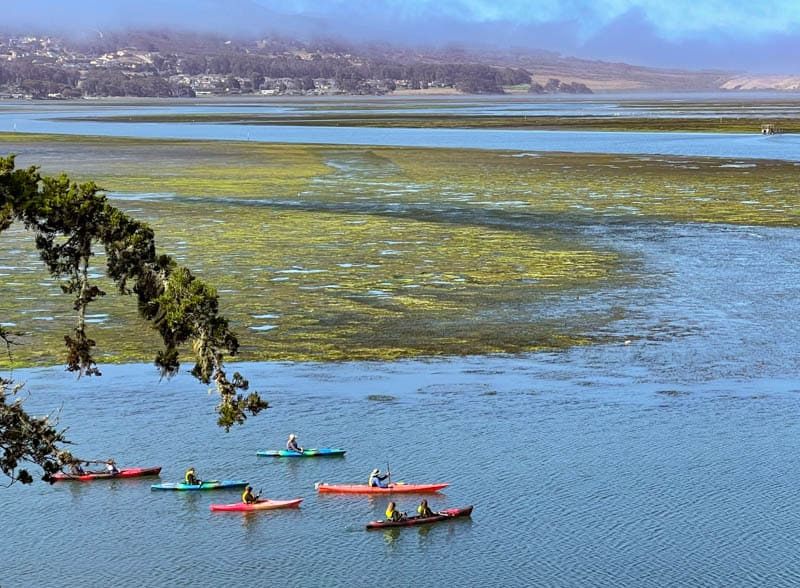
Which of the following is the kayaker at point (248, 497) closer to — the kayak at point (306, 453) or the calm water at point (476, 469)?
the calm water at point (476, 469)

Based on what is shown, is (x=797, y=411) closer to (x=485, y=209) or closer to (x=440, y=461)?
(x=440, y=461)

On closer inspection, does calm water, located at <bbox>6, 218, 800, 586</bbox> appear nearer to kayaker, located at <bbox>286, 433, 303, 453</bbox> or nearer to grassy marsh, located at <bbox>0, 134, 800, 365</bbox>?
kayaker, located at <bbox>286, 433, 303, 453</bbox>

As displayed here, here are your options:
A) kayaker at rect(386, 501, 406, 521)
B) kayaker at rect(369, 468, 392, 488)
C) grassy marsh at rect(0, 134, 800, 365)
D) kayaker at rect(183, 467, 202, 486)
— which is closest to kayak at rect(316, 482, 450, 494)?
kayaker at rect(369, 468, 392, 488)

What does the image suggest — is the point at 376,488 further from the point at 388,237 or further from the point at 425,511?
the point at 388,237

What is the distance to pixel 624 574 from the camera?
129 feet

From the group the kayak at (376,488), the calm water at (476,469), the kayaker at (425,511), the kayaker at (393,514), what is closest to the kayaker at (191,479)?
the calm water at (476,469)

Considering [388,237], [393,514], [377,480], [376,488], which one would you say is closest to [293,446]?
[377,480]

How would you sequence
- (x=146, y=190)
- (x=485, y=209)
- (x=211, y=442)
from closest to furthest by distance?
(x=211, y=442) < (x=485, y=209) < (x=146, y=190)

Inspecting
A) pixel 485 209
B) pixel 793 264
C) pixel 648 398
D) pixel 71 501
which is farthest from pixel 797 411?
pixel 485 209

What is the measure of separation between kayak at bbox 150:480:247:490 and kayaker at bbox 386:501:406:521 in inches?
227

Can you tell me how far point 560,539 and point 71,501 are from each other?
55.7 ft

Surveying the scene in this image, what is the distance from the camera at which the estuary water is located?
132ft

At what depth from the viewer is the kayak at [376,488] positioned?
4569cm

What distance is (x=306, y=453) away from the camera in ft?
158
